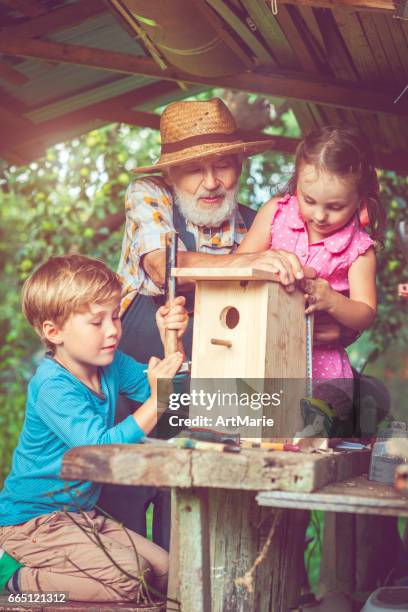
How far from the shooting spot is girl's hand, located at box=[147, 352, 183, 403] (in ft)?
11.2

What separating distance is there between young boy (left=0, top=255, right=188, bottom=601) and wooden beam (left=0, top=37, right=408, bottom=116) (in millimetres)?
1764

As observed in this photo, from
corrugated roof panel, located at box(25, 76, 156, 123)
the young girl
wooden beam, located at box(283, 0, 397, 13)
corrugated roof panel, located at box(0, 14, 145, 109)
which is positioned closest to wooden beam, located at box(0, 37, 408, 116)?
corrugated roof panel, located at box(0, 14, 145, 109)

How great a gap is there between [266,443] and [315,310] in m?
0.76

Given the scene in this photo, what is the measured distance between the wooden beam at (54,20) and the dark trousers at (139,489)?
1677 millimetres

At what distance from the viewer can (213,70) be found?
5008 mm

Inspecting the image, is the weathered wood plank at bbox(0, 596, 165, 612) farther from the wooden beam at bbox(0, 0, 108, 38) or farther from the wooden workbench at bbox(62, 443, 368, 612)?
the wooden beam at bbox(0, 0, 108, 38)

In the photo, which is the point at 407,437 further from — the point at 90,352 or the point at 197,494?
the point at 90,352

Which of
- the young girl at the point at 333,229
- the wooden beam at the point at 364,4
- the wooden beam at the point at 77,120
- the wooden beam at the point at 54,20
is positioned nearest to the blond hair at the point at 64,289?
the young girl at the point at 333,229

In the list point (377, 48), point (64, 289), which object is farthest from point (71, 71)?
point (64, 289)

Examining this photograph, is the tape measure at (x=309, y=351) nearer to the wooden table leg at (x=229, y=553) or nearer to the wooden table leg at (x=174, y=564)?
the wooden table leg at (x=229, y=553)

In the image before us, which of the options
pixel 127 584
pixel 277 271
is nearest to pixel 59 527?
pixel 127 584

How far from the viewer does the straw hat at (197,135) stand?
4590 mm

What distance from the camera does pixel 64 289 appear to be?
3709 mm

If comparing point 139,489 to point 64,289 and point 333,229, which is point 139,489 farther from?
point 333,229
